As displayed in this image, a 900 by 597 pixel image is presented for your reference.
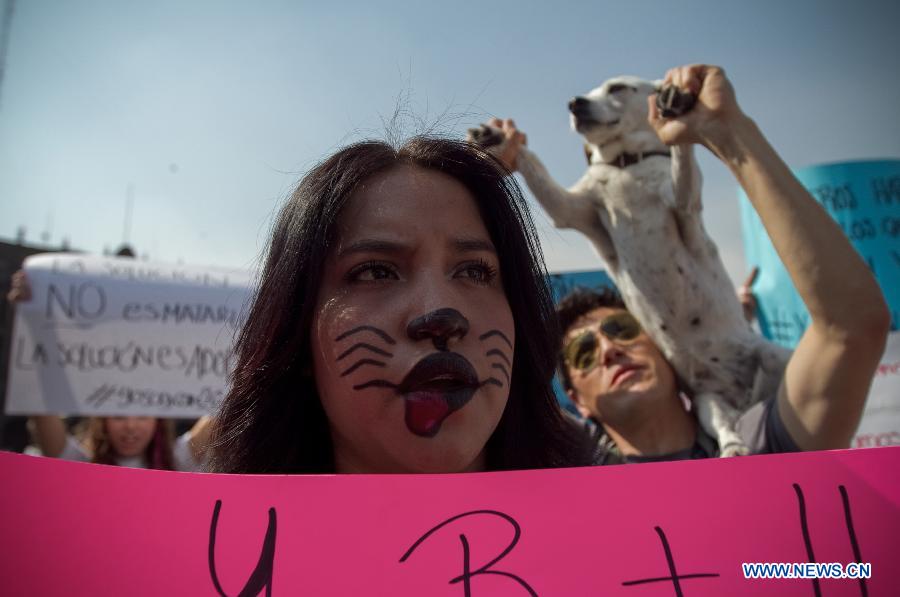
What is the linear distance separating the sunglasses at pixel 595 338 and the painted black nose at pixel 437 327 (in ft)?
5.20

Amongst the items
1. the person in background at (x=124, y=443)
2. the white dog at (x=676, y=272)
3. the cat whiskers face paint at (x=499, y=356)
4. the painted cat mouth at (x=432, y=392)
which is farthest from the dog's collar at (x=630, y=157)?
the person in background at (x=124, y=443)

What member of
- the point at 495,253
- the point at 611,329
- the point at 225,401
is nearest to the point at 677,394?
the point at 611,329

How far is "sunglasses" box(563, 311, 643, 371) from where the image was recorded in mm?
2486

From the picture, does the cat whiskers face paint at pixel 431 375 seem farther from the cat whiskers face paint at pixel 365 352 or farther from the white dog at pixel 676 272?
the white dog at pixel 676 272

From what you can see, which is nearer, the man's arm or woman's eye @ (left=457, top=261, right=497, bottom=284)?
woman's eye @ (left=457, top=261, right=497, bottom=284)

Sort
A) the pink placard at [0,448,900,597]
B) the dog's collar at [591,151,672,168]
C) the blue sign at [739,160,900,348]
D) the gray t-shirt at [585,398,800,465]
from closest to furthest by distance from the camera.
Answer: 1. the pink placard at [0,448,900,597]
2. the gray t-shirt at [585,398,800,465]
3. the dog's collar at [591,151,672,168]
4. the blue sign at [739,160,900,348]

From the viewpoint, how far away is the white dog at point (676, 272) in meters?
2.44

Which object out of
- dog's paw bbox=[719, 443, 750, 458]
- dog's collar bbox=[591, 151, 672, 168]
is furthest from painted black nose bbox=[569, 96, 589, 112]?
dog's paw bbox=[719, 443, 750, 458]

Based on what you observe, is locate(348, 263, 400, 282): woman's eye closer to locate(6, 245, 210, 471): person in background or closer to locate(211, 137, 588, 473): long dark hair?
locate(211, 137, 588, 473): long dark hair

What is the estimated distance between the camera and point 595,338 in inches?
98.7

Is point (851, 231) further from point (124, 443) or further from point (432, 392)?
point (124, 443)

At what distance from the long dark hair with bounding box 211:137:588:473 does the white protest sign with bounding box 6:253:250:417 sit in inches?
104

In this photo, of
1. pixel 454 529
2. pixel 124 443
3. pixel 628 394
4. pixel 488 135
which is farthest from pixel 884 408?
pixel 124 443

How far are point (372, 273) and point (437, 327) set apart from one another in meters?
0.16
